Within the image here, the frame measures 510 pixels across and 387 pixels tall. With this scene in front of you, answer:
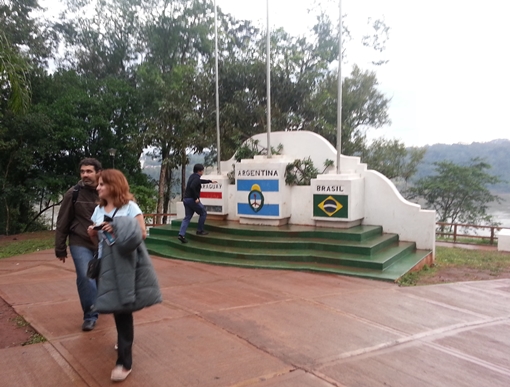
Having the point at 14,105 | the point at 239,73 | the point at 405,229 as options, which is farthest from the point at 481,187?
the point at 14,105

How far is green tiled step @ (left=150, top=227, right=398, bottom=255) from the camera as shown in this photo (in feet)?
26.1

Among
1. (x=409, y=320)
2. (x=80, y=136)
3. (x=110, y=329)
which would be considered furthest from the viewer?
(x=80, y=136)

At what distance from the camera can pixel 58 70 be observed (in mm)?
20469

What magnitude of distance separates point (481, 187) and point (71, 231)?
22775 millimetres

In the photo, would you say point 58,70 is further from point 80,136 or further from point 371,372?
point 371,372

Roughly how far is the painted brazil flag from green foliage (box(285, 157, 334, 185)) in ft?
2.65

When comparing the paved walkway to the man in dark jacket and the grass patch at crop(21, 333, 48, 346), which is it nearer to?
the grass patch at crop(21, 333, 48, 346)

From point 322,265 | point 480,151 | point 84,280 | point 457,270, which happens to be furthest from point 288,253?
point 480,151

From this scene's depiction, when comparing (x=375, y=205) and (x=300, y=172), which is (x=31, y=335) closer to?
(x=300, y=172)

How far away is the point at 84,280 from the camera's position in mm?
4273

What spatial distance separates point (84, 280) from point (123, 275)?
4.61 ft

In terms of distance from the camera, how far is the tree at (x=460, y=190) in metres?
23.2

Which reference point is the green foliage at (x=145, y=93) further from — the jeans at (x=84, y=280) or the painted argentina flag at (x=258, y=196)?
the jeans at (x=84, y=280)

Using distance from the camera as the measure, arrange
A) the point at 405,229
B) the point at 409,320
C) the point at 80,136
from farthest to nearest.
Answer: the point at 80,136 < the point at 405,229 < the point at 409,320
